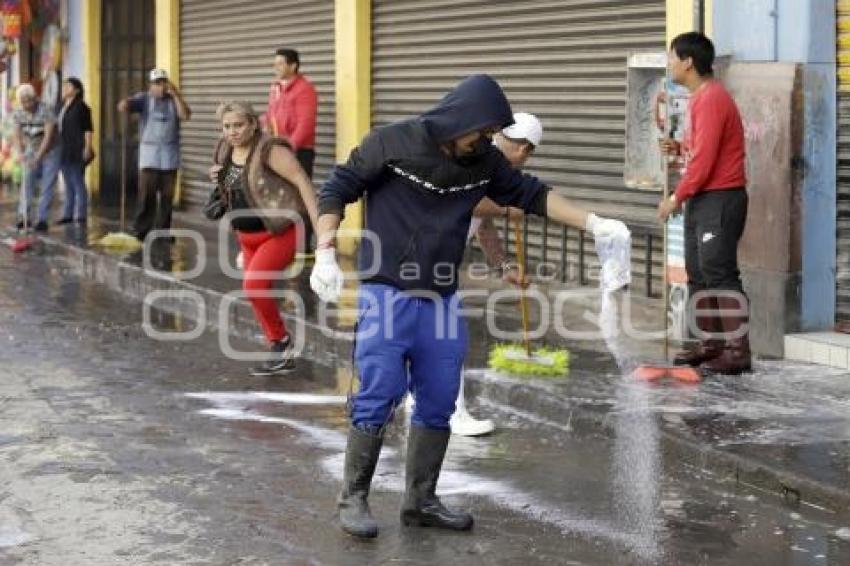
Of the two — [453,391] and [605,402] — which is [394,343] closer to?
[453,391]

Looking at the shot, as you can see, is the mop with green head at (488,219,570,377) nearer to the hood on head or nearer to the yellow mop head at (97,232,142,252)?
the hood on head

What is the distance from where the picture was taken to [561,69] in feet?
45.6

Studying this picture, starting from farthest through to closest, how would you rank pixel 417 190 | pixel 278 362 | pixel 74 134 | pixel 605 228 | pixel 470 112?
pixel 74 134
pixel 278 362
pixel 605 228
pixel 417 190
pixel 470 112

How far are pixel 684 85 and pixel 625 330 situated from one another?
2024mm

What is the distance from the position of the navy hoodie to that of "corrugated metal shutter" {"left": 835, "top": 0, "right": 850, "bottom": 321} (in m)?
4.33

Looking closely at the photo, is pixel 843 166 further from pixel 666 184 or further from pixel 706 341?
pixel 706 341

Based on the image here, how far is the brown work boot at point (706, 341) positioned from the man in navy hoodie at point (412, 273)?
3.42 m

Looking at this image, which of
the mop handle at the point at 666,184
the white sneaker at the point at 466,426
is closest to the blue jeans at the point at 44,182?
the mop handle at the point at 666,184

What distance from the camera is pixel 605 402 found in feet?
30.1

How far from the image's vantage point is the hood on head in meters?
6.61

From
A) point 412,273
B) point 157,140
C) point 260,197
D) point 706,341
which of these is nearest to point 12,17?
point 157,140

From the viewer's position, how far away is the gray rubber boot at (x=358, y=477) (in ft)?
22.2

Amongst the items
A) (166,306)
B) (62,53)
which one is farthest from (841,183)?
(62,53)

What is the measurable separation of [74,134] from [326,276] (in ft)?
45.4
